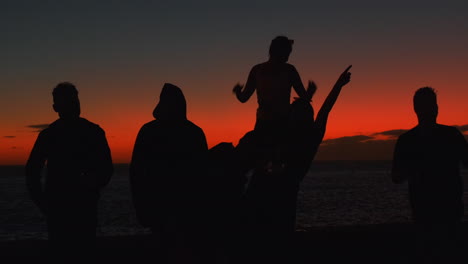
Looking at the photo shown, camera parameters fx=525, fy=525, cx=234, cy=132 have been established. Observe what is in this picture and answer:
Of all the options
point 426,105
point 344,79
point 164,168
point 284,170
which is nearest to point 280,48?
point 344,79

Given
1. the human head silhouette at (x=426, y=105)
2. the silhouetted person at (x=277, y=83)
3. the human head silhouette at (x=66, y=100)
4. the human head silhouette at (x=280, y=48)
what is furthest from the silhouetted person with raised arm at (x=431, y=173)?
the human head silhouette at (x=66, y=100)

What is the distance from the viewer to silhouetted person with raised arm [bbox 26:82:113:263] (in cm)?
412

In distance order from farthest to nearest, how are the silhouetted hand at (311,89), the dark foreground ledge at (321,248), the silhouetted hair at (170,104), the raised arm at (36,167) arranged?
the dark foreground ledge at (321,248) → the silhouetted hand at (311,89) → the raised arm at (36,167) → the silhouetted hair at (170,104)

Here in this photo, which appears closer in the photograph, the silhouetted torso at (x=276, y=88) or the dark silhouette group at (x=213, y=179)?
the dark silhouette group at (x=213, y=179)

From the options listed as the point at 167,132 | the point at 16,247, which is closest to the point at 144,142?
the point at 167,132

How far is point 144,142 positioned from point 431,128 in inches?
94.4

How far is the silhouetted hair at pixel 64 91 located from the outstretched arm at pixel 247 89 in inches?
67.6

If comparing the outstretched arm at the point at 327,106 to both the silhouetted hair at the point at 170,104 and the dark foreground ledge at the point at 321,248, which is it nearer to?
the silhouetted hair at the point at 170,104

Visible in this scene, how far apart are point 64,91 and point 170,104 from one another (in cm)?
100

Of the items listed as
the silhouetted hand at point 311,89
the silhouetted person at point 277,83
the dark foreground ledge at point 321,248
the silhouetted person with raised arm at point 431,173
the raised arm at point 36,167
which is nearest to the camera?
the raised arm at point 36,167

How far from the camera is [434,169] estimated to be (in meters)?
4.36

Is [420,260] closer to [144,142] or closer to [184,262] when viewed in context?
[184,262]

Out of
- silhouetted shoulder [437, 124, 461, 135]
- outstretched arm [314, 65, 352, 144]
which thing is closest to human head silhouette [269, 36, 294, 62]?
outstretched arm [314, 65, 352, 144]

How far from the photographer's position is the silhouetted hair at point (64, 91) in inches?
163
